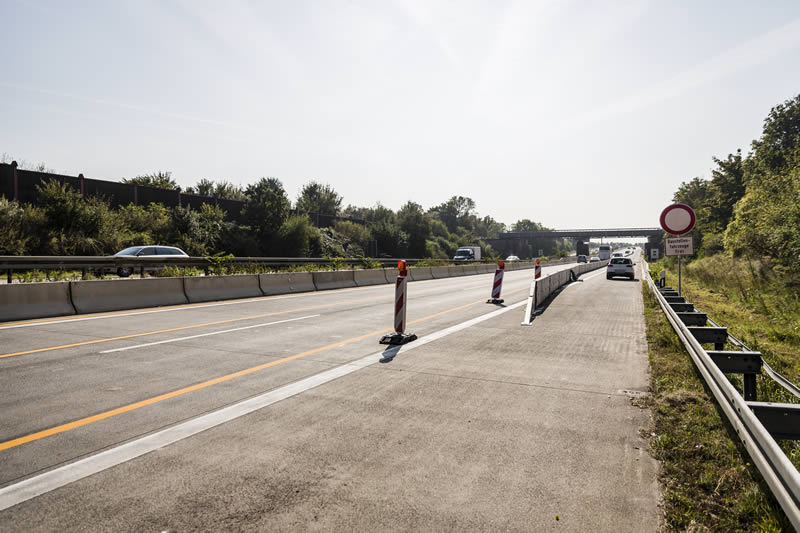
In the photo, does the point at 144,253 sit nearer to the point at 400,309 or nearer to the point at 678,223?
the point at 400,309

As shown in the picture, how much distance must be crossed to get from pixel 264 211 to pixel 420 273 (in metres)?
22.9

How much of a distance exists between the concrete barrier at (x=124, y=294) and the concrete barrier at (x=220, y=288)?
39cm

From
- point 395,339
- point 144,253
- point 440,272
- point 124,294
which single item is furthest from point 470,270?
point 395,339

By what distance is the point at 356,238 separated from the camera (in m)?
64.2

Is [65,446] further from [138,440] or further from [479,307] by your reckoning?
[479,307]

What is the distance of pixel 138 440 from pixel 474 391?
357 centimetres

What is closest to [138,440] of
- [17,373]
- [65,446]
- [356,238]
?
[65,446]

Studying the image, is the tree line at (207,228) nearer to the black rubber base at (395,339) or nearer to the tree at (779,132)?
the black rubber base at (395,339)

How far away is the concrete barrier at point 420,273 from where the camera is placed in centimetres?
3178

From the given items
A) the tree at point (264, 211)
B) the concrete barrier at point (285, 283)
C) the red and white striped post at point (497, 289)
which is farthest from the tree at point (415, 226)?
the red and white striped post at point (497, 289)

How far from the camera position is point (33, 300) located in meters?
11.1

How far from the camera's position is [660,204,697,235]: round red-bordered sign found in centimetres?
1113

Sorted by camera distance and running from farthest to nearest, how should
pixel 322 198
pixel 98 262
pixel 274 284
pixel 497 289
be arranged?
pixel 322 198
pixel 274 284
pixel 98 262
pixel 497 289

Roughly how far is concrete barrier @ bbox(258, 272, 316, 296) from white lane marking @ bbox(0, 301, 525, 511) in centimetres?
1219
